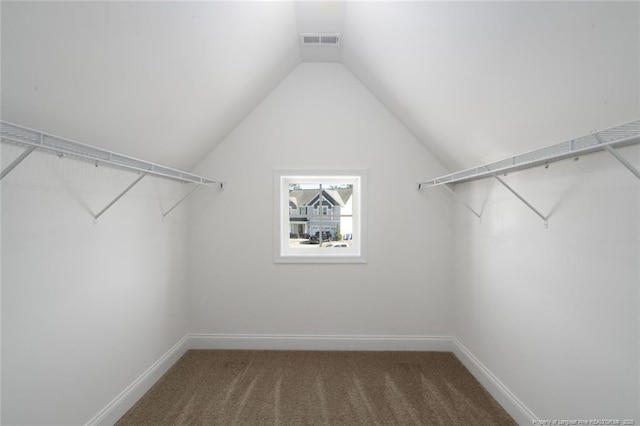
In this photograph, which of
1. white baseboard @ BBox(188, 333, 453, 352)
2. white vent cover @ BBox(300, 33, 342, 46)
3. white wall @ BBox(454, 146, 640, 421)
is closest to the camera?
white wall @ BBox(454, 146, 640, 421)

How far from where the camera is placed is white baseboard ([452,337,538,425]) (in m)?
1.80

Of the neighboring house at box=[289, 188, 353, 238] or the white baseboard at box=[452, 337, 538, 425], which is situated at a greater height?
the neighboring house at box=[289, 188, 353, 238]

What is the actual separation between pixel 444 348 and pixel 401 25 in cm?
271

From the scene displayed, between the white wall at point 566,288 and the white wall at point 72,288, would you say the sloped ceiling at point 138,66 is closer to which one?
the white wall at point 72,288

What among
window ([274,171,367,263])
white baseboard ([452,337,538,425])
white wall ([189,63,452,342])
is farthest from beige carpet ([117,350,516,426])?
window ([274,171,367,263])

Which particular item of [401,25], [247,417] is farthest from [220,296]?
[401,25]

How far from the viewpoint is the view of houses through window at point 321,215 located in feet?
10.2

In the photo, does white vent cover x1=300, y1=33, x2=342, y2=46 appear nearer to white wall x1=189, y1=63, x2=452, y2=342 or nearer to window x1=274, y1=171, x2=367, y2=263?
white wall x1=189, y1=63, x2=452, y2=342

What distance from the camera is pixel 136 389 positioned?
2064 mm

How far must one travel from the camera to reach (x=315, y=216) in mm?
3160

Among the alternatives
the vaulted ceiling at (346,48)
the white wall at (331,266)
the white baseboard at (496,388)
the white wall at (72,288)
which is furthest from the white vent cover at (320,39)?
the white baseboard at (496,388)

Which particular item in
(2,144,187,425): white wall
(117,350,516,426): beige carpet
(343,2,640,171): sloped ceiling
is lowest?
(117,350,516,426): beige carpet

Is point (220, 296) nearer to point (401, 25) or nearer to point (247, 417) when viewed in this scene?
point (247, 417)

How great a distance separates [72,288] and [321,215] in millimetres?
2098
